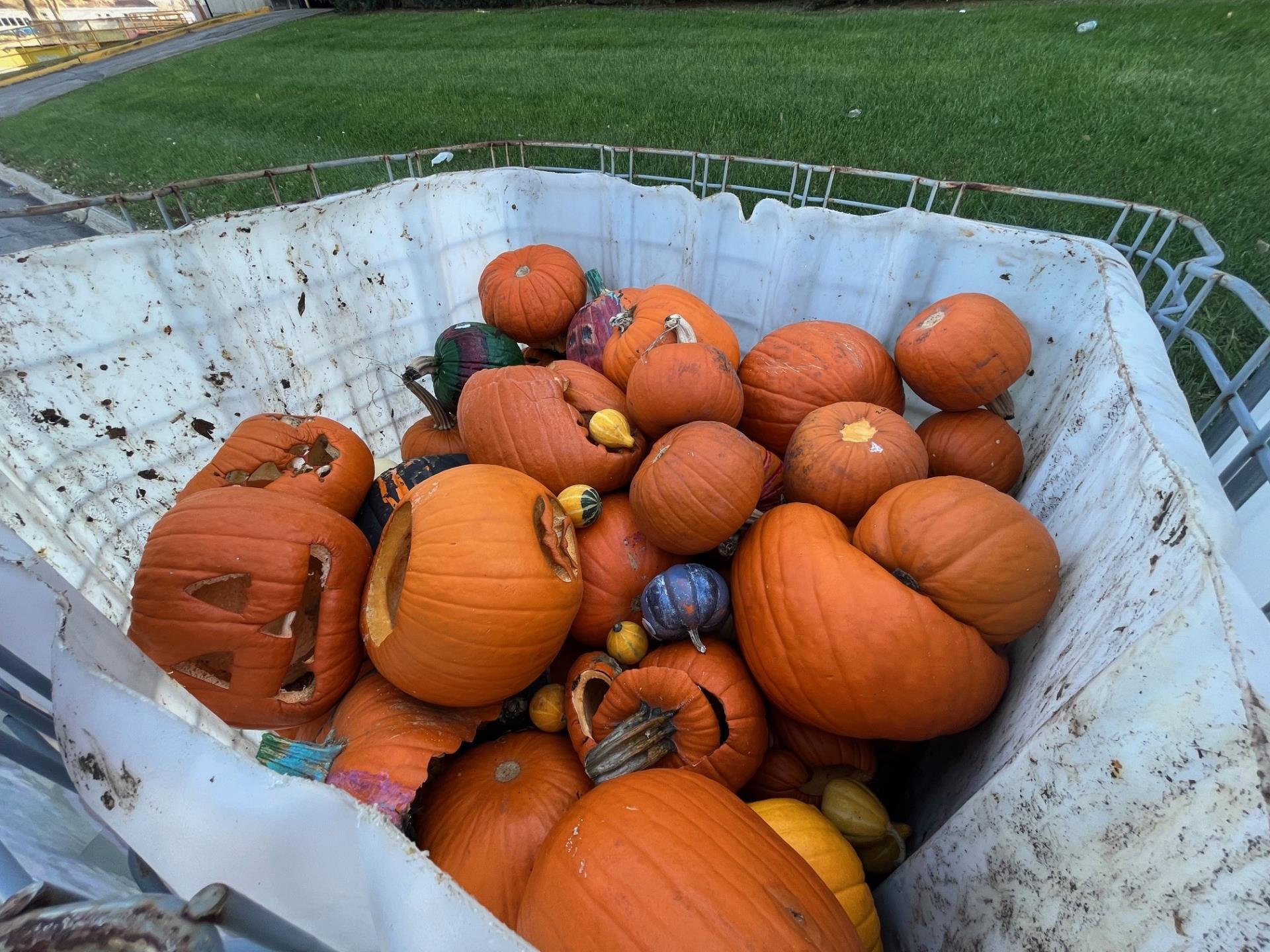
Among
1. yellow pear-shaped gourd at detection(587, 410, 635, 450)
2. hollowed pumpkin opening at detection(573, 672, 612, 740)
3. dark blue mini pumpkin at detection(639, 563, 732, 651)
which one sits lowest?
hollowed pumpkin opening at detection(573, 672, 612, 740)

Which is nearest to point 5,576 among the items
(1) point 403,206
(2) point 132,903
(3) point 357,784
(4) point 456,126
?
(2) point 132,903

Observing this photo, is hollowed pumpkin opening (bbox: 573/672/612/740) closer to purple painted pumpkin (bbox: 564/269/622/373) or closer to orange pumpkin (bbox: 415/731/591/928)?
orange pumpkin (bbox: 415/731/591/928)

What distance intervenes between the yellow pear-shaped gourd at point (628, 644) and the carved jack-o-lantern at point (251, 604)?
0.46 meters

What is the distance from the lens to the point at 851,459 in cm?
109

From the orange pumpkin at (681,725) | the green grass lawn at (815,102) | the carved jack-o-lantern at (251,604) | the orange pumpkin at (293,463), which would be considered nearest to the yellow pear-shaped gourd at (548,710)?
the orange pumpkin at (681,725)

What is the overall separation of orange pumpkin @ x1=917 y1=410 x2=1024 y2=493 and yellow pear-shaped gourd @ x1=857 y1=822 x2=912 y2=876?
610 millimetres

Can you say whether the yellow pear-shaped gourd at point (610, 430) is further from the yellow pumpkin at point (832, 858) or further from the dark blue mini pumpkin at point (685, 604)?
the yellow pumpkin at point (832, 858)

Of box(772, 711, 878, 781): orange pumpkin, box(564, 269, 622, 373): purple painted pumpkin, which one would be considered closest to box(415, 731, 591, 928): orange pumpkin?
box(772, 711, 878, 781): orange pumpkin

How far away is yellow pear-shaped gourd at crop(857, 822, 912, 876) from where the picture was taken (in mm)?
991

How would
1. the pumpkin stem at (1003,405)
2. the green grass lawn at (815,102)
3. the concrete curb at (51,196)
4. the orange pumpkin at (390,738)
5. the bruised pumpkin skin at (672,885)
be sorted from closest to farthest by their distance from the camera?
the bruised pumpkin skin at (672,885) < the orange pumpkin at (390,738) < the pumpkin stem at (1003,405) < the green grass lawn at (815,102) < the concrete curb at (51,196)

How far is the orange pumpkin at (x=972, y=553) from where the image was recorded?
0.86 metres

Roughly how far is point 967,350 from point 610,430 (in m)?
0.68

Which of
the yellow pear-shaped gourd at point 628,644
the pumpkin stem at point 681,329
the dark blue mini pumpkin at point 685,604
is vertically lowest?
the yellow pear-shaped gourd at point 628,644

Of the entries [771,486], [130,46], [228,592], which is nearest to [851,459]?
[771,486]
